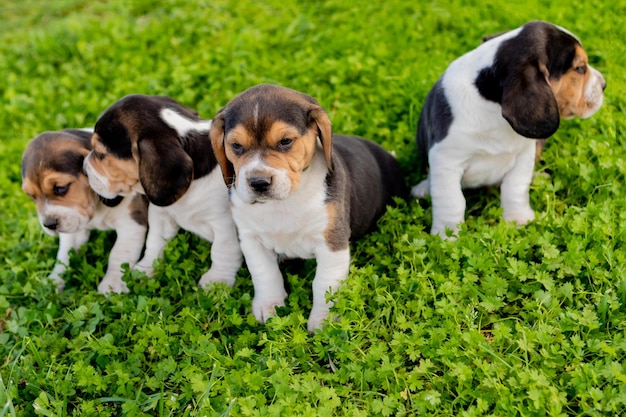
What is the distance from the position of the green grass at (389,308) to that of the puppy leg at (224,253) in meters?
0.16

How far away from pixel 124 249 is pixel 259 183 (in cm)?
223

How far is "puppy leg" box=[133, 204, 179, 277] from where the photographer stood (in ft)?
19.9

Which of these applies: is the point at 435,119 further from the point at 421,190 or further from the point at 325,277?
the point at 325,277

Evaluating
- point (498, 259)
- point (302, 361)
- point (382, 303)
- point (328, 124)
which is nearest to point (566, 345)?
point (498, 259)

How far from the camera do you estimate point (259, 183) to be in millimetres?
4480

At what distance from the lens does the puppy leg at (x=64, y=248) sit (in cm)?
624

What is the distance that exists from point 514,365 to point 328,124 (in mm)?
1970

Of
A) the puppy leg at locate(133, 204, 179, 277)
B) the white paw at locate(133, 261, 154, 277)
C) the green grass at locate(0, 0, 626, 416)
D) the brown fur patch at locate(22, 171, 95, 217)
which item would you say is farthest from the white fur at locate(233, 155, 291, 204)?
the brown fur patch at locate(22, 171, 95, 217)

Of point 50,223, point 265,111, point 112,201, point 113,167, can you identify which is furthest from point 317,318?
point 50,223

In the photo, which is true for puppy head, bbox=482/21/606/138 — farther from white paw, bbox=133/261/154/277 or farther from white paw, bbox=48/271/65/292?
white paw, bbox=48/271/65/292

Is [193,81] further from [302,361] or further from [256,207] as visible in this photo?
[302,361]

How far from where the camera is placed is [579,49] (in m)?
5.23

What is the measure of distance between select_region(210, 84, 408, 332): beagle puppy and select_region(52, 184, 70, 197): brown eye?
1.77 metres

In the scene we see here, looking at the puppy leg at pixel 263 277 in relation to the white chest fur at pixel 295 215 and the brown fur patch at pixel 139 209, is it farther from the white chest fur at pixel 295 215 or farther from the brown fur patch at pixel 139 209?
the brown fur patch at pixel 139 209
